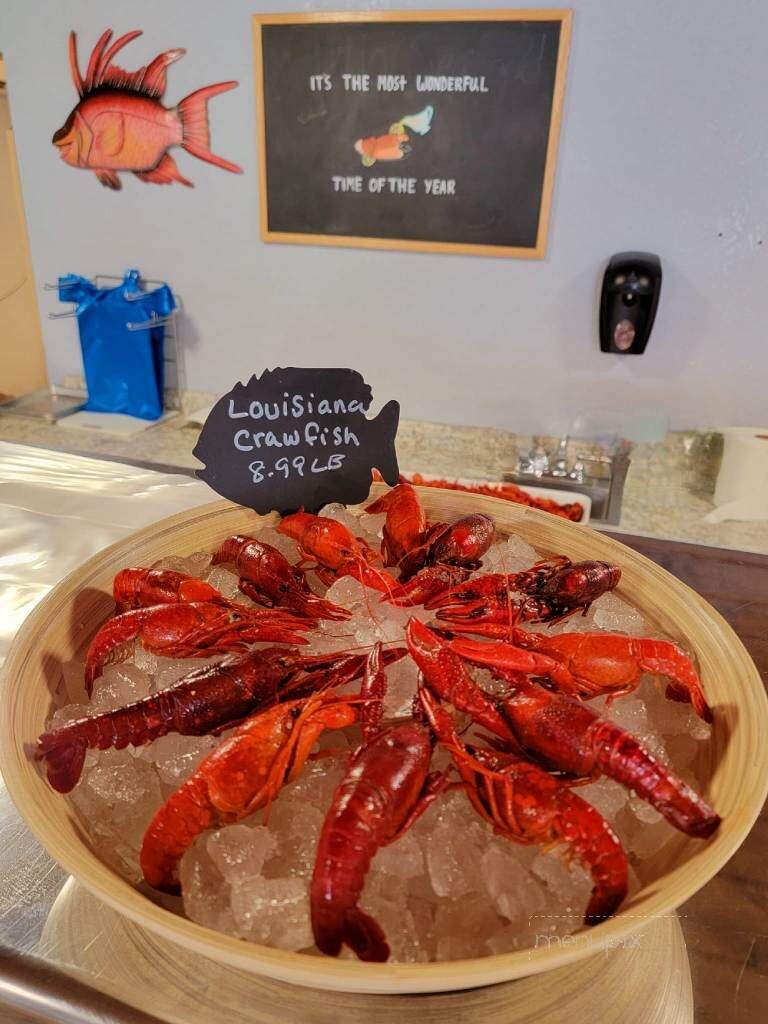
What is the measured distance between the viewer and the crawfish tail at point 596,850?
26.7 inches

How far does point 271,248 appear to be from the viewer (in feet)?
10.2

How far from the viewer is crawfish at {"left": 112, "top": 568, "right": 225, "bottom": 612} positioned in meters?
1.08

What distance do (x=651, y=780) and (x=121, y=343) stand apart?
3.24 meters

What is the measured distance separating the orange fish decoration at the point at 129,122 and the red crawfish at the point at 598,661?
107 inches

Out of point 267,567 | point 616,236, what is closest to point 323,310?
Answer: point 616,236

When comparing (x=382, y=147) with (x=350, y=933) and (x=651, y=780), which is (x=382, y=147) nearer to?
(x=651, y=780)

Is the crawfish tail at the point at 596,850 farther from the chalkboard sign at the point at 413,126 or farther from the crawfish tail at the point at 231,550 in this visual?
the chalkboard sign at the point at 413,126

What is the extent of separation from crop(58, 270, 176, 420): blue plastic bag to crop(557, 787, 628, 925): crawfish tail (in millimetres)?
3036

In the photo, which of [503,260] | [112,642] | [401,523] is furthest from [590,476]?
[112,642]

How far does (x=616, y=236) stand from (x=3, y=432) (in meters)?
2.87

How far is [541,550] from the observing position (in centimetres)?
130

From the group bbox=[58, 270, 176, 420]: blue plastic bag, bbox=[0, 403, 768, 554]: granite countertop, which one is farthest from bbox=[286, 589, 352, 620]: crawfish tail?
bbox=[58, 270, 176, 420]: blue plastic bag

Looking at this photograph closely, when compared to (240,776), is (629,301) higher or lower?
higher

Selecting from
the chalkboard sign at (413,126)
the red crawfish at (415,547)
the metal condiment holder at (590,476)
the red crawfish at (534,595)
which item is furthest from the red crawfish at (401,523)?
the chalkboard sign at (413,126)
